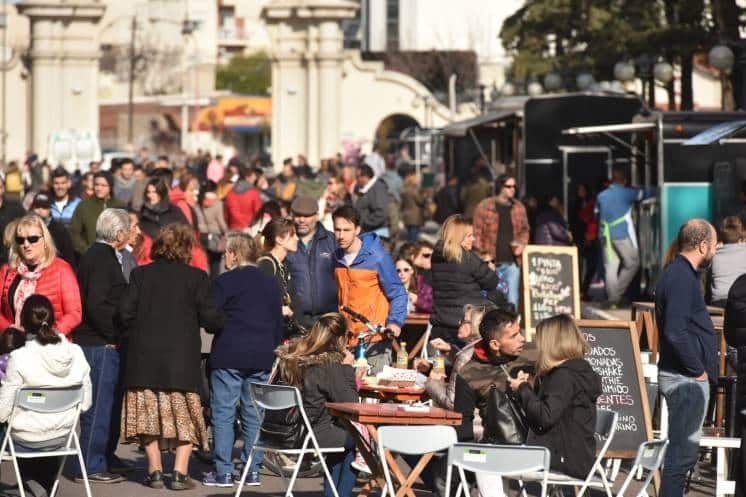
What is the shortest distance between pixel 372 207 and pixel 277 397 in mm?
12629

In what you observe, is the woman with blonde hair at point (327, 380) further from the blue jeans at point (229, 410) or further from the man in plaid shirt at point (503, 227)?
the man in plaid shirt at point (503, 227)

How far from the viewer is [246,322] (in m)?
12.3

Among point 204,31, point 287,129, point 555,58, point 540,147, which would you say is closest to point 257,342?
point 540,147

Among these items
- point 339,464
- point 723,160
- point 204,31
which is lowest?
point 339,464

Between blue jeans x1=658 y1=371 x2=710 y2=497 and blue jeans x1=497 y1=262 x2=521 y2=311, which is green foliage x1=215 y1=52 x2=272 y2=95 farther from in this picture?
blue jeans x1=658 y1=371 x2=710 y2=497

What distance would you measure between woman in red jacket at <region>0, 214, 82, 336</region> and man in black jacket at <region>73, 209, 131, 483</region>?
11.3 inches

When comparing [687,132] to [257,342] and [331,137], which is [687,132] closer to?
[257,342]

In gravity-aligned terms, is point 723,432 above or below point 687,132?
below

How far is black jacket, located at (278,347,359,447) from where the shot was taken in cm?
1089

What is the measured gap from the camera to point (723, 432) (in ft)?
40.3

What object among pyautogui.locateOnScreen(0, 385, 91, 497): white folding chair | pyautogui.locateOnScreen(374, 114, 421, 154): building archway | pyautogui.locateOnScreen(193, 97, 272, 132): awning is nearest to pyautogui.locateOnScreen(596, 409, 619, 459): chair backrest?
pyautogui.locateOnScreen(0, 385, 91, 497): white folding chair

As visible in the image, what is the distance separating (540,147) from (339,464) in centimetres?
1951

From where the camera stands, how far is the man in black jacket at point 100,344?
12.6m

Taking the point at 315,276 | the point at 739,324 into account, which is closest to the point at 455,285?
the point at 315,276
